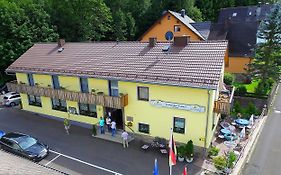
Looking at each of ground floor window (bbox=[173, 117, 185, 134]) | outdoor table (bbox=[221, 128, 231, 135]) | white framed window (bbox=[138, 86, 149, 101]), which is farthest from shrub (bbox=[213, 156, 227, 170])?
white framed window (bbox=[138, 86, 149, 101])

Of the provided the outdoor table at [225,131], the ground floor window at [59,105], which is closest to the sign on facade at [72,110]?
the ground floor window at [59,105]

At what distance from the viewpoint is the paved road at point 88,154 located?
16.1m

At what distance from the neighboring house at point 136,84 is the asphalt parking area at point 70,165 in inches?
175

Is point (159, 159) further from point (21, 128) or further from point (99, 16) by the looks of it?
point (99, 16)

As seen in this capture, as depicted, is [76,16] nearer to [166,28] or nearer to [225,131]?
[166,28]

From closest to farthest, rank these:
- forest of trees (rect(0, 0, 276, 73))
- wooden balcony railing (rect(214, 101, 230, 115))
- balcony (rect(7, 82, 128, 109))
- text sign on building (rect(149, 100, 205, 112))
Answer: text sign on building (rect(149, 100, 205, 112))
wooden balcony railing (rect(214, 101, 230, 115))
balcony (rect(7, 82, 128, 109))
forest of trees (rect(0, 0, 276, 73))

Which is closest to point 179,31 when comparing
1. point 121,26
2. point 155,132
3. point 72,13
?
point 121,26

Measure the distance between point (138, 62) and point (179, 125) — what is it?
5.70 metres

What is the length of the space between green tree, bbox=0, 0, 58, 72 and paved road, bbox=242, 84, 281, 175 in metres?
28.8

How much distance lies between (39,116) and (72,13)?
849 inches

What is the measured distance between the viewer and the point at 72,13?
40438mm

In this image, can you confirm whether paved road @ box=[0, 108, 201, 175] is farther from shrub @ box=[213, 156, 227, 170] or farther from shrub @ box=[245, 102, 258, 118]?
shrub @ box=[245, 102, 258, 118]

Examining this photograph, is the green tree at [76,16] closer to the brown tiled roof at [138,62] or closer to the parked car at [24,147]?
the brown tiled roof at [138,62]

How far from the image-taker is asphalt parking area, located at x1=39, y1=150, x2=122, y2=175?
15.9 m
